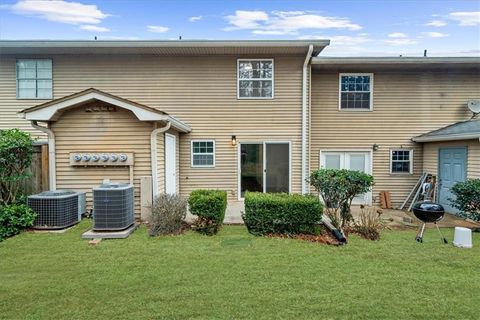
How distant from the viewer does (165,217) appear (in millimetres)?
5945

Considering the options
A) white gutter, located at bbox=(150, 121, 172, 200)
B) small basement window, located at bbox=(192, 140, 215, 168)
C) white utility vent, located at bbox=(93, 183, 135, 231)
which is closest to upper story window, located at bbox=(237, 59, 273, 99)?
small basement window, located at bbox=(192, 140, 215, 168)

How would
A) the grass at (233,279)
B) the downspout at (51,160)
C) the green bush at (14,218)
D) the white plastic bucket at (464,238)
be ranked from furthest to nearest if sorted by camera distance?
the downspout at (51,160), the green bush at (14,218), the white plastic bucket at (464,238), the grass at (233,279)

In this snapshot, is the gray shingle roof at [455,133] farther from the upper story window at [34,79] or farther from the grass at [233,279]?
the upper story window at [34,79]

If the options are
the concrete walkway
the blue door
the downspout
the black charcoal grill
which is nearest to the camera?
the black charcoal grill

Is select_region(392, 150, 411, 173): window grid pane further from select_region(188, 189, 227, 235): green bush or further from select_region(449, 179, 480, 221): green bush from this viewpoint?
select_region(188, 189, 227, 235): green bush

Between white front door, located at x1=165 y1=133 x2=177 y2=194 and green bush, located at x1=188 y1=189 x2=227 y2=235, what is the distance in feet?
6.78

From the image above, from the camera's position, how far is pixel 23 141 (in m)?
6.43

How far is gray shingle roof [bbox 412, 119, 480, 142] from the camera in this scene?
7.68m

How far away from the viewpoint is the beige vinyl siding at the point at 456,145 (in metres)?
7.79

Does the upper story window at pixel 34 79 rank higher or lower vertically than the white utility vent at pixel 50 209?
higher

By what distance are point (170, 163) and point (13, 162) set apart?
342 centimetres

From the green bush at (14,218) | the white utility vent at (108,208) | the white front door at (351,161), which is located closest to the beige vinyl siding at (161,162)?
the white utility vent at (108,208)

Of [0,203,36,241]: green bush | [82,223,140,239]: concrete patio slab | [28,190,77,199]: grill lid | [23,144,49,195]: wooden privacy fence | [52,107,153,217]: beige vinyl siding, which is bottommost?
[82,223,140,239]: concrete patio slab

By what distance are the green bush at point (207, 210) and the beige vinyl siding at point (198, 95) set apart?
3.43 m
